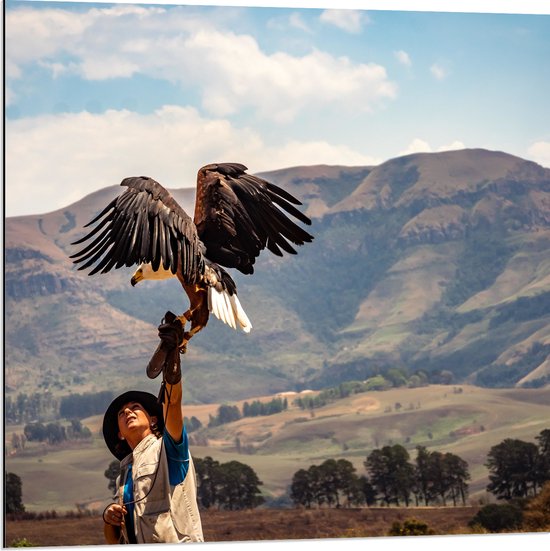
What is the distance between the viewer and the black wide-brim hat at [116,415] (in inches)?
156

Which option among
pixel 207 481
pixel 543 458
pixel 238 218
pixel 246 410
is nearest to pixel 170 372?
pixel 238 218

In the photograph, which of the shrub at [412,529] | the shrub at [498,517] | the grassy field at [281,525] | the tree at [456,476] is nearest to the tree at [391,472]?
the tree at [456,476]

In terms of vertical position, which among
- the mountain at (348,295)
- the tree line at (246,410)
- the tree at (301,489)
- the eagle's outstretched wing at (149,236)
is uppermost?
the mountain at (348,295)

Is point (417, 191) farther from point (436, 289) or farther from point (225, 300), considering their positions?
point (225, 300)

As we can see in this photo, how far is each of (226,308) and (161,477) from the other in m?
0.64

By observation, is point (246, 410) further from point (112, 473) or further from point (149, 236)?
point (149, 236)

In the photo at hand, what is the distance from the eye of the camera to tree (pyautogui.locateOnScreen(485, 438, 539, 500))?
1438cm

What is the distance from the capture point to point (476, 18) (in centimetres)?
1616

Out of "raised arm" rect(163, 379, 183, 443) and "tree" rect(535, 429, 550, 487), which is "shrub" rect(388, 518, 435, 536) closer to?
"tree" rect(535, 429, 550, 487)

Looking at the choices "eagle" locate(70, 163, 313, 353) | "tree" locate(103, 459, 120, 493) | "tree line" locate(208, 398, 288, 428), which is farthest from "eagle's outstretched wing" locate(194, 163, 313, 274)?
"tree line" locate(208, 398, 288, 428)

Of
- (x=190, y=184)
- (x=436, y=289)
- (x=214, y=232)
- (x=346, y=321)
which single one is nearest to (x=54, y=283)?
(x=190, y=184)

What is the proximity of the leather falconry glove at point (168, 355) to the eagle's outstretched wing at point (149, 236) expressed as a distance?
22 centimetres

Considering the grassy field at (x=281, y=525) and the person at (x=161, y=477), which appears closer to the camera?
the person at (x=161, y=477)

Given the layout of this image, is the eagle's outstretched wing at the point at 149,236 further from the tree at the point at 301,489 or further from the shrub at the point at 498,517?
the tree at the point at 301,489
